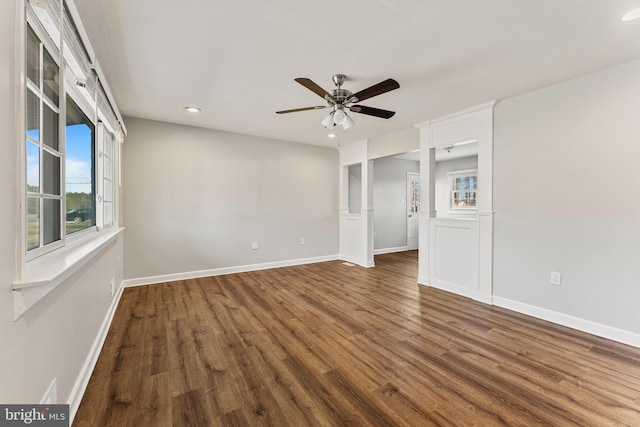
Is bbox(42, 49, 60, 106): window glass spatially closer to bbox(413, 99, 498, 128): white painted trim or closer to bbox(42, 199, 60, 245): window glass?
bbox(42, 199, 60, 245): window glass

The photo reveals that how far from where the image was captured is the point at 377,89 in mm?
2195

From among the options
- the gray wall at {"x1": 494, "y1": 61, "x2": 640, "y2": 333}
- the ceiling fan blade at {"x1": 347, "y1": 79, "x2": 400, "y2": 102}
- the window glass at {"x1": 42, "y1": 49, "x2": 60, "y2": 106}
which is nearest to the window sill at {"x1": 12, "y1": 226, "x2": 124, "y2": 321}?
the window glass at {"x1": 42, "y1": 49, "x2": 60, "y2": 106}

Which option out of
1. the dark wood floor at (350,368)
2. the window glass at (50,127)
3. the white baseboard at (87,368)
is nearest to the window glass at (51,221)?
the window glass at (50,127)

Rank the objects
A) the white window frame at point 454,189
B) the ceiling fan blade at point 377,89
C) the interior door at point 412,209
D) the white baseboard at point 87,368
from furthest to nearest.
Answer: the interior door at point 412,209 → the white window frame at point 454,189 → the ceiling fan blade at point 377,89 → the white baseboard at point 87,368

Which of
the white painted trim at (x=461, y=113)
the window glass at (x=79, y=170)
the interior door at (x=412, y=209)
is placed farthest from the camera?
the interior door at (x=412, y=209)

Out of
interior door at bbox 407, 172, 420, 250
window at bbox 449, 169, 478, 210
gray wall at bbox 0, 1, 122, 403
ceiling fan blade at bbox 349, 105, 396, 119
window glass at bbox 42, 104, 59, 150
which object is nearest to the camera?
gray wall at bbox 0, 1, 122, 403

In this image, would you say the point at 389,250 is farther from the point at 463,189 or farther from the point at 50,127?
the point at 50,127

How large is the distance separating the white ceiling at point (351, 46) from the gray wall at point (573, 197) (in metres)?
0.27

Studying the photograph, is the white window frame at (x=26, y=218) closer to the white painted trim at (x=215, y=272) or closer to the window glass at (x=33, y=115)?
the window glass at (x=33, y=115)

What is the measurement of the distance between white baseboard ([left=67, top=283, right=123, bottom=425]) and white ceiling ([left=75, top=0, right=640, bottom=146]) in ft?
7.49

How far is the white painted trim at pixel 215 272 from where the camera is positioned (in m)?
3.82

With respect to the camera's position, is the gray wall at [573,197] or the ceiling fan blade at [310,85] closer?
the ceiling fan blade at [310,85]

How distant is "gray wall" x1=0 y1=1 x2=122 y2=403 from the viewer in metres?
0.88

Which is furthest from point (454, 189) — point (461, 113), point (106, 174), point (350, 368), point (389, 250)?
point (106, 174)
